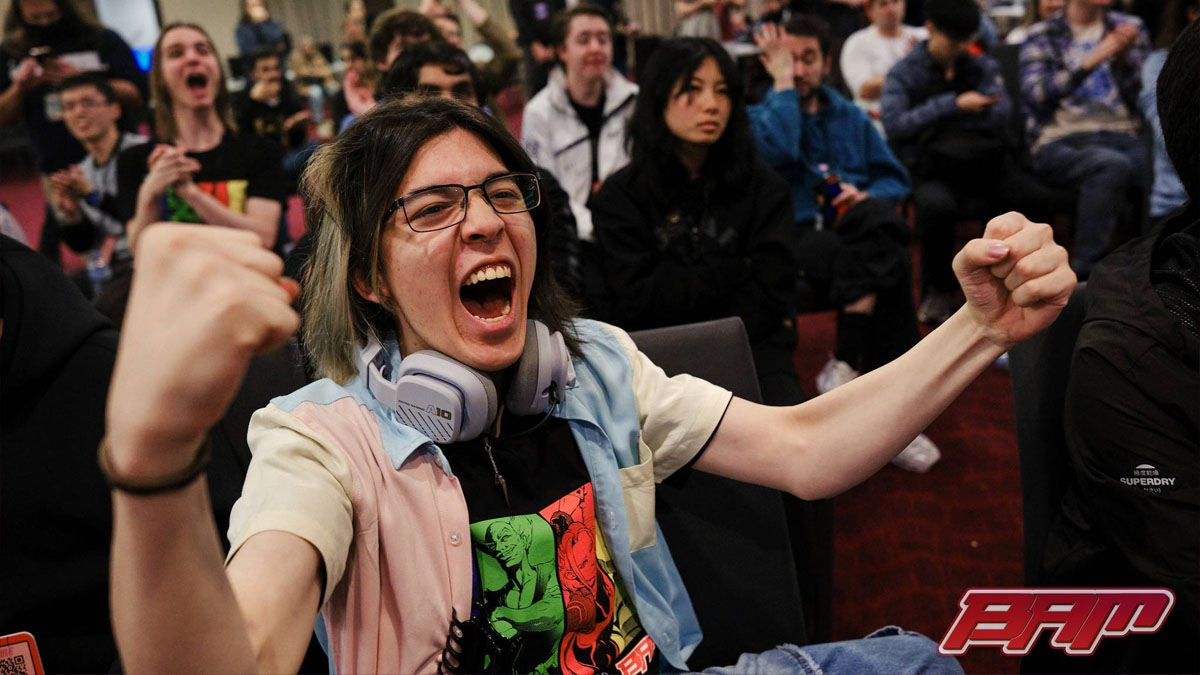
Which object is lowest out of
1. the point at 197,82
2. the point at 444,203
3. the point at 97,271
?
the point at 97,271

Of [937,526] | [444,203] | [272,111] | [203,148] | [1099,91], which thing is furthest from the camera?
[272,111]

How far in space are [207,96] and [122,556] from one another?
112 inches

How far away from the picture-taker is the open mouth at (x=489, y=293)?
1.12 metres

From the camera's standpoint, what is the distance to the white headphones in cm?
103

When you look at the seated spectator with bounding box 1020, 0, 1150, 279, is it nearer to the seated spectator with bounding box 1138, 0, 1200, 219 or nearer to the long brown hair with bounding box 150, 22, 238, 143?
the seated spectator with bounding box 1138, 0, 1200, 219

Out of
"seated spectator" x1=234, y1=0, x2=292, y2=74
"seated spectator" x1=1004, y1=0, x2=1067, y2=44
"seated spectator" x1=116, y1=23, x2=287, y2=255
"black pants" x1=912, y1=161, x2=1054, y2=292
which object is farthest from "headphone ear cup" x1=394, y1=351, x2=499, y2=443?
"seated spectator" x1=234, y1=0, x2=292, y2=74

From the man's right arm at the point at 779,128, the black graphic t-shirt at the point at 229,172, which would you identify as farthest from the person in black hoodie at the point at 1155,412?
the black graphic t-shirt at the point at 229,172

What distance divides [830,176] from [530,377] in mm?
2145

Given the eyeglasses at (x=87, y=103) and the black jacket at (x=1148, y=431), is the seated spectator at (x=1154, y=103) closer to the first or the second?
the black jacket at (x=1148, y=431)

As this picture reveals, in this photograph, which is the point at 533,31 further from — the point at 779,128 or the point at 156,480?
the point at 156,480

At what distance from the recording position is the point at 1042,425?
134 centimetres

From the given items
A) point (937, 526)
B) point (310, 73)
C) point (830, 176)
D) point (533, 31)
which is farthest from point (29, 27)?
point (310, 73)

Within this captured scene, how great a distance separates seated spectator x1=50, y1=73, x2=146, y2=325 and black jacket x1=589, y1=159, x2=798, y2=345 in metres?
1.74

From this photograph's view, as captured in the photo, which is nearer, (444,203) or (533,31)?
(444,203)
